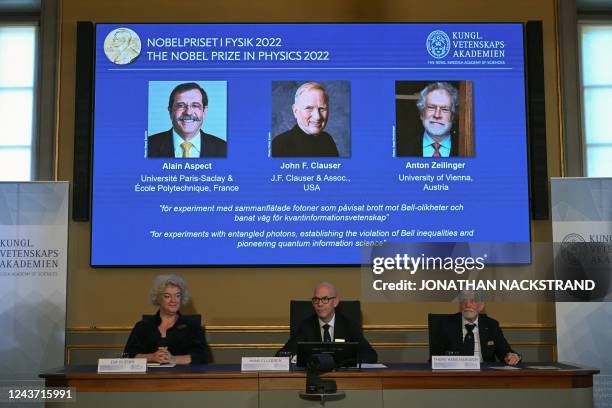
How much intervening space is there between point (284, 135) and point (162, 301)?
1720 millimetres

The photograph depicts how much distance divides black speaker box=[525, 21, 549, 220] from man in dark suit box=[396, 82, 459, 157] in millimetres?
611

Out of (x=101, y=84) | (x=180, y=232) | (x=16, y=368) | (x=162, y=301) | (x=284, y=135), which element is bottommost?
(x=16, y=368)

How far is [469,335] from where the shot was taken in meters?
5.14

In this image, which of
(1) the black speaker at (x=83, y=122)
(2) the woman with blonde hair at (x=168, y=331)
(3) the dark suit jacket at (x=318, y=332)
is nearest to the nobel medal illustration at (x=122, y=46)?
(1) the black speaker at (x=83, y=122)

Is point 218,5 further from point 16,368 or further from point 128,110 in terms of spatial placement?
point 16,368

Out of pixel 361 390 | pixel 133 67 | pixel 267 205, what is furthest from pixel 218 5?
pixel 361 390

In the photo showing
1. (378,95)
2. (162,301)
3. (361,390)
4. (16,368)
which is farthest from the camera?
(378,95)

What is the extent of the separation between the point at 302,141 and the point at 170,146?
1080 mm

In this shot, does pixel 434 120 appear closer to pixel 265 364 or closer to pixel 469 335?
pixel 469 335

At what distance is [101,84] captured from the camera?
5.99m

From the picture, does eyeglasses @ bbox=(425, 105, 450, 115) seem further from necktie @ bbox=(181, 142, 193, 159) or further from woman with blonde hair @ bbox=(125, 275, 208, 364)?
woman with blonde hair @ bbox=(125, 275, 208, 364)

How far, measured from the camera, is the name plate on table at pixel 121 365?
407 cm

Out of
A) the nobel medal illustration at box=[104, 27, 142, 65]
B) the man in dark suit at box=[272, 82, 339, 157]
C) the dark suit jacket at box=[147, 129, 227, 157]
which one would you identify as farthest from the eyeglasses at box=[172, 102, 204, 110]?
the man in dark suit at box=[272, 82, 339, 157]

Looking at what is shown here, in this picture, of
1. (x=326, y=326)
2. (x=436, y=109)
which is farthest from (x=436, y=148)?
(x=326, y=326)
